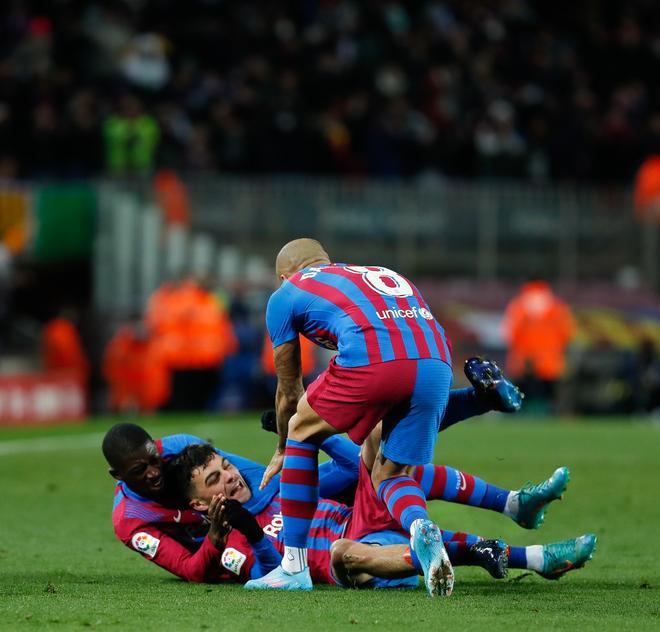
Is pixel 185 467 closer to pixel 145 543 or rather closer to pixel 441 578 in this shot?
pixel 145 543

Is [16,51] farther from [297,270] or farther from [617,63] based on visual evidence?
[297,270]

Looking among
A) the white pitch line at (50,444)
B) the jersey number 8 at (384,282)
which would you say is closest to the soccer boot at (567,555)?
the jersey number 8 at (384,282)

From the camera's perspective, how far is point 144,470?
7.26 m

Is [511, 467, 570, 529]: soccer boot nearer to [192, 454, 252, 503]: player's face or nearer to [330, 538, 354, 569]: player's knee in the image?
[330, 538, 354, 569]: player's knee

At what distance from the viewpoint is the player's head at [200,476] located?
734 cm

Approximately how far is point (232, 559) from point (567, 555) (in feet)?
4.98

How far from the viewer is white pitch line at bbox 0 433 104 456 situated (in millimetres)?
16334

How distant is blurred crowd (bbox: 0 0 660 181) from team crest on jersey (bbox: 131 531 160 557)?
48.8 ft

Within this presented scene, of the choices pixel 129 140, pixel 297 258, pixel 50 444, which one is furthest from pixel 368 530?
pixel 129 140

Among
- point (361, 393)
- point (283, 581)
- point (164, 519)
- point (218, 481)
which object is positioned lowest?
point (283, 581)

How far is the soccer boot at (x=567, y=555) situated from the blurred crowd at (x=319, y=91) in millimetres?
15613

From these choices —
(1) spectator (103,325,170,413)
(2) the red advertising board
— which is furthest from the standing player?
(1) spectator (103,325,170,413)

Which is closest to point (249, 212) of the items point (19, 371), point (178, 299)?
point (178, 299)

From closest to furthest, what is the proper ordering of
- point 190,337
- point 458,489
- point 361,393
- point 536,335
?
point 361,393 → point 458,489 → point 536,335 → point 190,337
